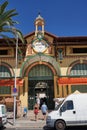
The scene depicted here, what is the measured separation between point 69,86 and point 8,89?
7.16 meters

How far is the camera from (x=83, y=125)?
63.4ft

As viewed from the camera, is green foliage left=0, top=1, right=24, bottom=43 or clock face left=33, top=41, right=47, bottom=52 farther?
clock face left=33, top=41, right=47, bottom=52

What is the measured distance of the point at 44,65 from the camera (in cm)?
3212

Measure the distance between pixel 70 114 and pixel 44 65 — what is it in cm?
1343

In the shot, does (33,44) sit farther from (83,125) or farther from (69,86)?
(83,125)

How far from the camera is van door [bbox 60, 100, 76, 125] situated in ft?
62.9

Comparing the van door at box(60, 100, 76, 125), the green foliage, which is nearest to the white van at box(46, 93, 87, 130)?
the van door at box(60, 100, 76, 125)

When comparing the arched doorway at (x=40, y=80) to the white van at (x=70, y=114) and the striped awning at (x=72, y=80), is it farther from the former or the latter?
the white van at (x=70, y=114)

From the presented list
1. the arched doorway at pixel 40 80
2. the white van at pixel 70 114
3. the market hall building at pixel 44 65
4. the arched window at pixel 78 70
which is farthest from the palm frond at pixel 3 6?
the arched window at pixel 78 70

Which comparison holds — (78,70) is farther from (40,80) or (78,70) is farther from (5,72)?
(5,72)

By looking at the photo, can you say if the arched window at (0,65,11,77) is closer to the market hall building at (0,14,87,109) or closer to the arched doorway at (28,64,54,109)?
the market hall building at (0,14,87,109)

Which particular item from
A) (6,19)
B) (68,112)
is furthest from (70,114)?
(6,19)

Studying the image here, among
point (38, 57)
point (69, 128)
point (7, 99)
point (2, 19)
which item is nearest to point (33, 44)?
point (38, 57)

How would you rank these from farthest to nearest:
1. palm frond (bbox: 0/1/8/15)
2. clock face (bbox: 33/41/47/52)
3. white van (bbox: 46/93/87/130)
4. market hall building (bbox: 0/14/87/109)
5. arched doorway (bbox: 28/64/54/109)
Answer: clock face (bbox: 33/41/47/52)
arched doorway (bbox: 28/64/54/109)
market hall building (bbox: 0/14/87/109)
palm frond (bbox: 0/1/8/15)
white van (bbox: 46/93/87/130)
